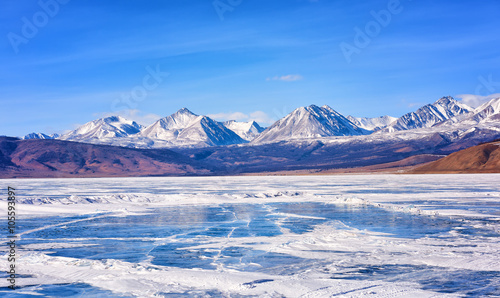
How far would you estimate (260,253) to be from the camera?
22.9m

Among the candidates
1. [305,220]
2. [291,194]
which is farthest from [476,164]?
[305,220]

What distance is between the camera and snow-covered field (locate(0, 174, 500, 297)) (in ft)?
54.9

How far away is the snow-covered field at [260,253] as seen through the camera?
16.7m

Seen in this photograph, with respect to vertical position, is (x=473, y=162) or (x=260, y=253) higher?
(x=473, y=162)

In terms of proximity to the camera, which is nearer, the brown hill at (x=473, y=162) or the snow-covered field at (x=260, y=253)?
the snow-covered field at (x=260, y=253)

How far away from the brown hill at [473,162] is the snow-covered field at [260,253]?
123378 mm

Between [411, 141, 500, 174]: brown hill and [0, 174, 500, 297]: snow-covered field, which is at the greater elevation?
[411, 141, 500, 174]: brown hill

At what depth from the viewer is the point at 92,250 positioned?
2364cm

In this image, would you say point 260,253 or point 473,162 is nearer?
point 260,253

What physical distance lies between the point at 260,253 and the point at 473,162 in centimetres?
15684

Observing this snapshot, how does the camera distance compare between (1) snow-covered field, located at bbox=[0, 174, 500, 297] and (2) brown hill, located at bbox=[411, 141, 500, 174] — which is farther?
(2) brown hill, located at bbox=[411, 141, 500, 174]

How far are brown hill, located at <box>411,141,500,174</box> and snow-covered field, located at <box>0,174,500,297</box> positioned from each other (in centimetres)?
12338

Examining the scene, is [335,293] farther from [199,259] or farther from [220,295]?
[199,259]

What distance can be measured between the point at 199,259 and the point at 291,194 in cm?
4169
